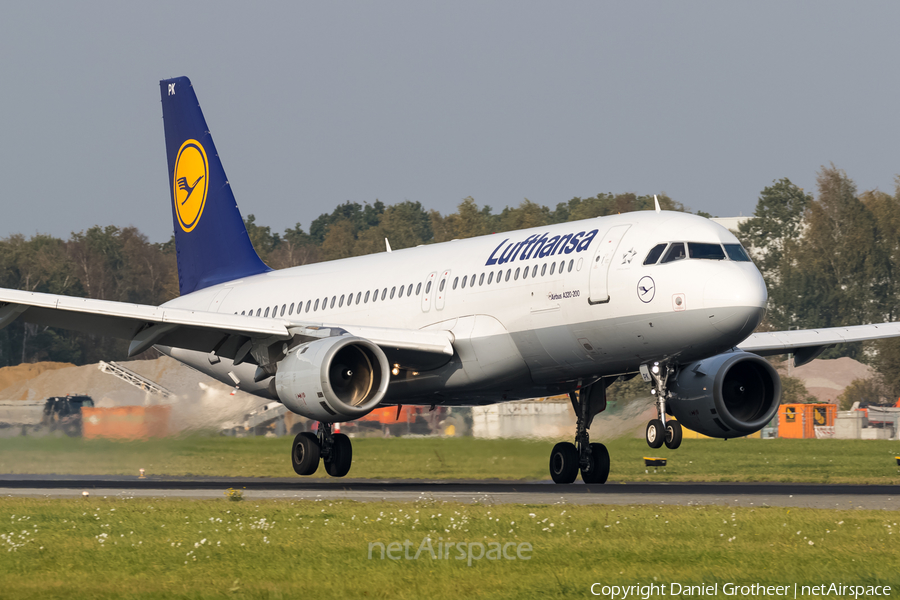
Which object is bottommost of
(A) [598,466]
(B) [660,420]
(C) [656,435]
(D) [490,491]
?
(D) [490,491]

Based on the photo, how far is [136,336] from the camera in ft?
82.6

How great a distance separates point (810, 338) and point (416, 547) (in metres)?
16.5

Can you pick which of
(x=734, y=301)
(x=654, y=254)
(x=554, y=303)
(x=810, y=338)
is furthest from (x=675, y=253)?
(x=810, y=338)

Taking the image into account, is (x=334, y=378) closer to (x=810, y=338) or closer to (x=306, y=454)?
(x=306, y=454)

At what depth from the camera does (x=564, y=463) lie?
25.3m

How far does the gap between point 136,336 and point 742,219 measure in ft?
301

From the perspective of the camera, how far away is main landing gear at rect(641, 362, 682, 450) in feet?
67.1

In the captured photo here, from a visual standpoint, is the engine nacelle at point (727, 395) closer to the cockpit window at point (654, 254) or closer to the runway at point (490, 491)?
the runway at point (490, 491)

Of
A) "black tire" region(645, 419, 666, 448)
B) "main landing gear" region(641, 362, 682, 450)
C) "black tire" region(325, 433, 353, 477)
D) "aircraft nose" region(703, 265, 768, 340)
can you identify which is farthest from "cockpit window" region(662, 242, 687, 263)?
"black tire" region(325, 433, 353, 477)

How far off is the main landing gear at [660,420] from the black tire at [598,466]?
285cm

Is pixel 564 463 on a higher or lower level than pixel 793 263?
lower

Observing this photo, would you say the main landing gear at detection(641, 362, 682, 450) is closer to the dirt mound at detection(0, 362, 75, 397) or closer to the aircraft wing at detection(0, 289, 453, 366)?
the aircraft wing at detection(0, 289, 453, 366)

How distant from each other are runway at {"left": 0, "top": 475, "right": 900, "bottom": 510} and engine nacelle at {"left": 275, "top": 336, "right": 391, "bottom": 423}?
1550 mm

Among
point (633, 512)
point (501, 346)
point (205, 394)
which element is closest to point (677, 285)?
point (501, 346)
